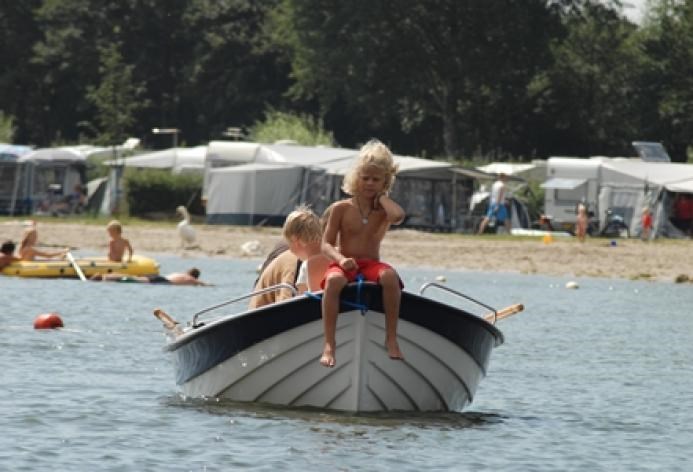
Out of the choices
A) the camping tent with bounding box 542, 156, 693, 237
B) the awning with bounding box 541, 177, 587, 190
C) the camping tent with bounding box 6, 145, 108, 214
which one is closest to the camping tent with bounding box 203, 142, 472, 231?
the awning with bounding box 541, 177, 587, 190

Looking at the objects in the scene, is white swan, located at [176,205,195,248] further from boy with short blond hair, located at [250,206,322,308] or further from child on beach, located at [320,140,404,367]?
child on beach, located at [320,140,404,367]

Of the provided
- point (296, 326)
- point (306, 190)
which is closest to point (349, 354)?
point (296, 326)

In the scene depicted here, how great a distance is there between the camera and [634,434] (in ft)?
47.3

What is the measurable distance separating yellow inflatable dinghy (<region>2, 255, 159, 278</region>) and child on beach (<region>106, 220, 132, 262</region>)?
136 mm

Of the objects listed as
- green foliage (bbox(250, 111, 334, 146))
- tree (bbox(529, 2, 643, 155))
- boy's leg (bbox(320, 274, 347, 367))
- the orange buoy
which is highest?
tree (bbox(529, 2, 643, 155))

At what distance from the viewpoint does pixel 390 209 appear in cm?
1273

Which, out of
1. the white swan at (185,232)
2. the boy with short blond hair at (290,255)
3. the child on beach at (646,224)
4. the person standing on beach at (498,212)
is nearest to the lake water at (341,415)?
Answer: the boy with short blond hair at (290,255)

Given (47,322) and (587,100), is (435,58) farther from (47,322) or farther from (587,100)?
(47,322)

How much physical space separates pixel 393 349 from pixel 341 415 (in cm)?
74

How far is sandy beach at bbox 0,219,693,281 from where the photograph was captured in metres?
41.0

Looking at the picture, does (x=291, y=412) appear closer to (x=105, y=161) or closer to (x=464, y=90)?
(x=105, y=161)

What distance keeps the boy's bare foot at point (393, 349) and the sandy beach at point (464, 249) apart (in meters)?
26.0

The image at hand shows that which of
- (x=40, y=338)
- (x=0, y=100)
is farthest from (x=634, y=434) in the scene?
(x=0, y=100)

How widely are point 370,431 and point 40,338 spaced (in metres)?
9.36
